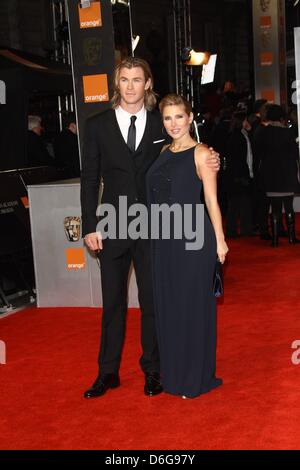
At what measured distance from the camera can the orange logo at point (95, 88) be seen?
19.1ft

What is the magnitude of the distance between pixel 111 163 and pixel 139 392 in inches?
46.6

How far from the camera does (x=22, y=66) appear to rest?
398 inches

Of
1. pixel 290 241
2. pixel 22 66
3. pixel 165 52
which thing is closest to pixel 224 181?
pixel 290 241

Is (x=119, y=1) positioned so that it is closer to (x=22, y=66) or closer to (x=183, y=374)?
(x=183, y=374)

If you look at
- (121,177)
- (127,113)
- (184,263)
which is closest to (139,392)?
(184,263)

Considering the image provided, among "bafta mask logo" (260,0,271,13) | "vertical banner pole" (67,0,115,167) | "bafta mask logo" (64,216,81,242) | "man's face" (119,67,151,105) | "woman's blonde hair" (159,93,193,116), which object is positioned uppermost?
"bafta mask logo" (260,0,271,13)

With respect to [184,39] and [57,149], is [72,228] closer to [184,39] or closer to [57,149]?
[57,149]

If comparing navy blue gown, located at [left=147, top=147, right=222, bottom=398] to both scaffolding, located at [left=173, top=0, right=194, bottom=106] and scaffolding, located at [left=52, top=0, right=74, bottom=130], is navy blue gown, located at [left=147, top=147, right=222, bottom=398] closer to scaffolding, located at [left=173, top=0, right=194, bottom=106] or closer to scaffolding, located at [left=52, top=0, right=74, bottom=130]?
scaffolding, located at [left=52, top=0, right=74, bottom=130]

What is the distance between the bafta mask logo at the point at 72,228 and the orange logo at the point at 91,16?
147cm

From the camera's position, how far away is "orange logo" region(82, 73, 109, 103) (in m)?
5.83

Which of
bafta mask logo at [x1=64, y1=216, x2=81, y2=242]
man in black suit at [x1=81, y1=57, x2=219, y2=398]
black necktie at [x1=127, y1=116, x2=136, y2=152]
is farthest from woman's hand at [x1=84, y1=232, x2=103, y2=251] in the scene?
bafta mask logo at [x1=64, y1=216, x2=81, y2=242]

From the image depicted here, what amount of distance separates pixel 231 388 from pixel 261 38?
34.6 feet

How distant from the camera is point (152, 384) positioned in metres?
3.92

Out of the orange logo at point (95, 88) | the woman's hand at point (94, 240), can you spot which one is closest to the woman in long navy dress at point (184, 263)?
the woman's hand at point (94, 240)
